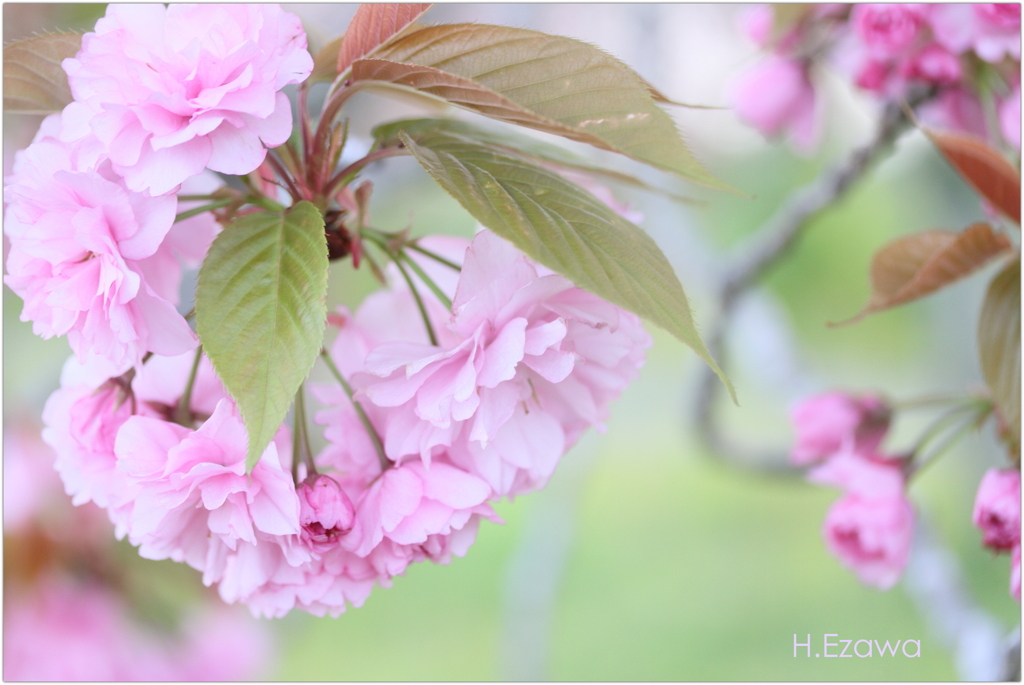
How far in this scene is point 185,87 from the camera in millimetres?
368

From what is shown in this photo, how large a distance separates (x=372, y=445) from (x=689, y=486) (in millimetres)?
3310

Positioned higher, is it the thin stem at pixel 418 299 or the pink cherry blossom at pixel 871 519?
the thin stem at pixel 418 299

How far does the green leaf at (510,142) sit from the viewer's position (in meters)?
0.48

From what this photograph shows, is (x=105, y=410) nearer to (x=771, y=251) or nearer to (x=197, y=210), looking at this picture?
(x=197, y=210)

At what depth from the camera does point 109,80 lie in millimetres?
363

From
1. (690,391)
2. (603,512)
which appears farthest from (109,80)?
(603,512)

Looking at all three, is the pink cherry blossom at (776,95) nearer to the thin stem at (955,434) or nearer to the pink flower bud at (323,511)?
the thin stem at (955,434)

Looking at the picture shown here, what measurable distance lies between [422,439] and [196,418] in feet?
0.50

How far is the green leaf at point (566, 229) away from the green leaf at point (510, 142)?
0.16 feet

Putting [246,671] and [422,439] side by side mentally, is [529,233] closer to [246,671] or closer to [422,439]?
[422,439]

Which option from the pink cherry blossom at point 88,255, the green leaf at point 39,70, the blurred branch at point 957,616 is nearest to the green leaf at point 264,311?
the pink cherry blossom at point 88,255

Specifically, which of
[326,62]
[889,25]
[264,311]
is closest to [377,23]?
[326,62]

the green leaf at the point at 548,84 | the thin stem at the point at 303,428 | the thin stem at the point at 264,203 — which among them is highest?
the green leaf at the point at 548,84

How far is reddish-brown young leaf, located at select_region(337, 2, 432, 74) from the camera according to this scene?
402 mm
